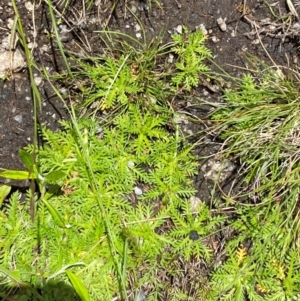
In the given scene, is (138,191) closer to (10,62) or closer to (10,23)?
(10,62)

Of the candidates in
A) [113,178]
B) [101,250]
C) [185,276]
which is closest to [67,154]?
[113,178]

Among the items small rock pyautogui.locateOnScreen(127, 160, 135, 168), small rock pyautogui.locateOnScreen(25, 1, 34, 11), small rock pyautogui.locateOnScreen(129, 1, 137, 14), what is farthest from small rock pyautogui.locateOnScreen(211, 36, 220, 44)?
small rock pyautogui.locateOnScreen(25, 1, 34, 11)

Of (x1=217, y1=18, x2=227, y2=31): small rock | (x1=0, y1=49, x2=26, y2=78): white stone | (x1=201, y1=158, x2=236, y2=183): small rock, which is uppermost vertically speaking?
(x1=0, y1=49, x2=26, y2=78): white stone

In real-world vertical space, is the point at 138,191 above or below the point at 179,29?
below

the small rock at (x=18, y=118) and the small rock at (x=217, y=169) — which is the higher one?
the small rock at (x=18, y=118)

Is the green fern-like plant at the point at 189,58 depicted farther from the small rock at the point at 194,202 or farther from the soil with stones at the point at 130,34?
the small rock at the point at 194,202

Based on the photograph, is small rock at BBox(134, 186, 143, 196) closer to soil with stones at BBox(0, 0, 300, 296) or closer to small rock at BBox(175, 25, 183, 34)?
soil with stones at BBox(0, 0, 300, 296)

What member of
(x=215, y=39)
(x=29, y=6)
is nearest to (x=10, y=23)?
(x=29, y=6)

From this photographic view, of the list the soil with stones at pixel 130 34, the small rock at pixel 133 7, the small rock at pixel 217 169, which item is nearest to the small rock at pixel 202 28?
the soil with stones at pixel 130 34

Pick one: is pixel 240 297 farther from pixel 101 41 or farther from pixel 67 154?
pixel 101 41
